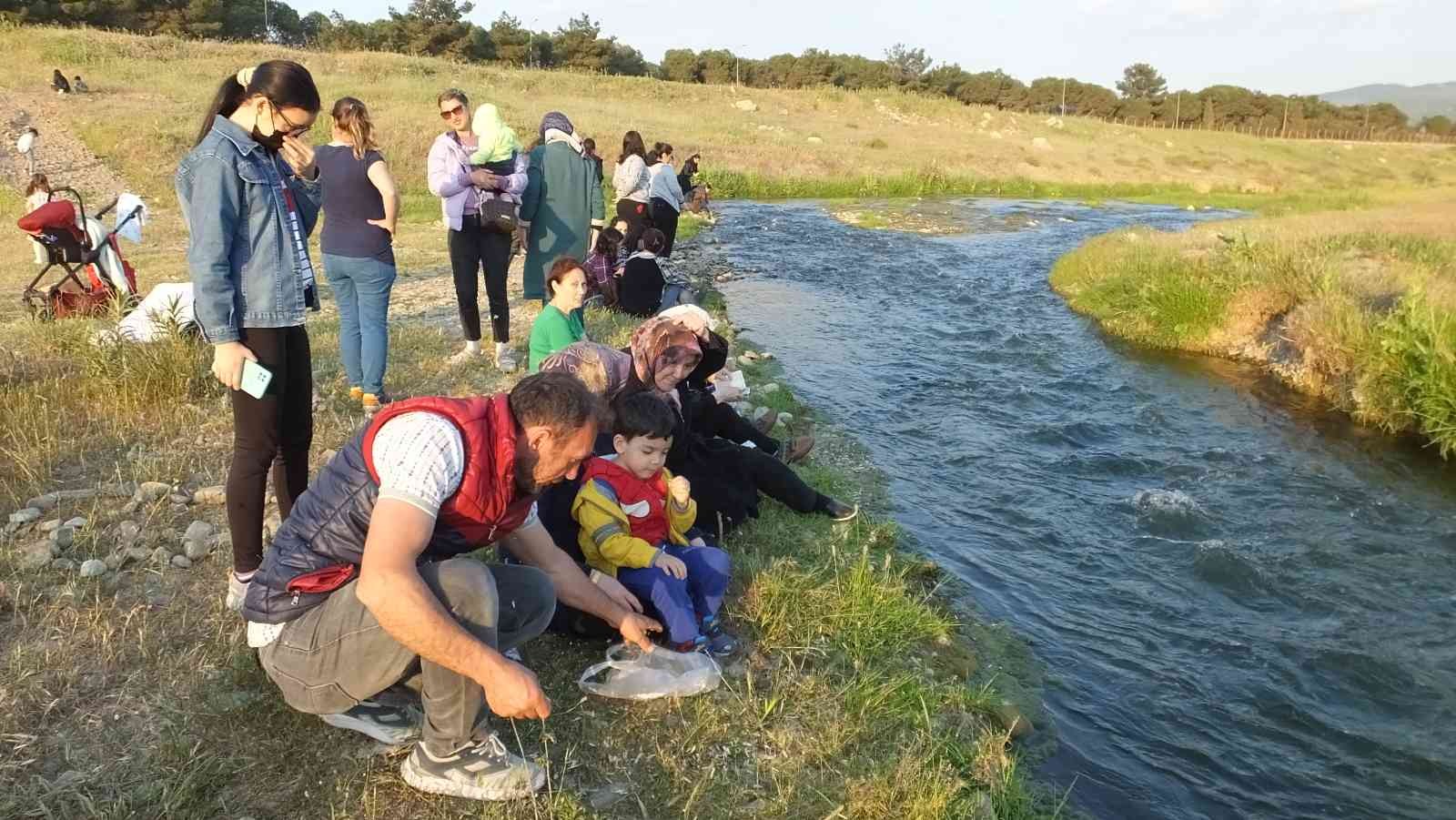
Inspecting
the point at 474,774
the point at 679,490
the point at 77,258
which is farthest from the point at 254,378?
the point at 77,258

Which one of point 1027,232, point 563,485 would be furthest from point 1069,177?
point 563,485

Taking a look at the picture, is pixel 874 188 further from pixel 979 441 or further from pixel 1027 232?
pixel 979 441

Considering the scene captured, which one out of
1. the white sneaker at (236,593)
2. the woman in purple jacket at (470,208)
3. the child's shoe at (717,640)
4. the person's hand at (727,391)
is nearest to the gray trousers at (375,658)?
the white sneaker at (236,593)

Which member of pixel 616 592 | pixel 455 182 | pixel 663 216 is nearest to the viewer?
pixel 616 592

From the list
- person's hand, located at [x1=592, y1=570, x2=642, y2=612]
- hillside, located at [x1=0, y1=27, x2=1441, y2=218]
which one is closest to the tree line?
hillside, located at [x1=0, y1=27, x2=1441, y2=218]

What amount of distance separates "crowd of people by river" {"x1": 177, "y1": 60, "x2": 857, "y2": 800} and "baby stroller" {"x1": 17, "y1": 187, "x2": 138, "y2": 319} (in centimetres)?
373

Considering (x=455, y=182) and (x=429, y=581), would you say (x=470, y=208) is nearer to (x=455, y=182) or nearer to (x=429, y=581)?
(x=455, y=182)

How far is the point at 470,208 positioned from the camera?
20.4 ft

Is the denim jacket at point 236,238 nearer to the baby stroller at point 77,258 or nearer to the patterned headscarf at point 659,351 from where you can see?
the patterned headscarf at point 659,351

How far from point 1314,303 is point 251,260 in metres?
9.83

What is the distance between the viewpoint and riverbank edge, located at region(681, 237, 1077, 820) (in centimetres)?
313

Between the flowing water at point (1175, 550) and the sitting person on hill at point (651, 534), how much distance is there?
1.53 m

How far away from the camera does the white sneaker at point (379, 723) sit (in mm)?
2707

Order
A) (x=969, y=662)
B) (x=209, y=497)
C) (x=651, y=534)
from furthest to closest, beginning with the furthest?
(x=209, y=497) < (x=969, y=662) < (x=651, y=534)
